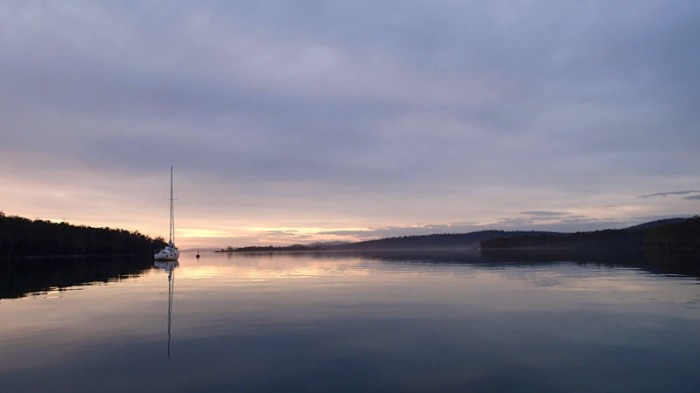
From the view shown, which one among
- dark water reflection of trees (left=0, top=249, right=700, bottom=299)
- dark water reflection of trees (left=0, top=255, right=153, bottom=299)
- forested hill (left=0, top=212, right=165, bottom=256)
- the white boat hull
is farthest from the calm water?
forested hill (left=0, top=212, right=165, bottom=256)

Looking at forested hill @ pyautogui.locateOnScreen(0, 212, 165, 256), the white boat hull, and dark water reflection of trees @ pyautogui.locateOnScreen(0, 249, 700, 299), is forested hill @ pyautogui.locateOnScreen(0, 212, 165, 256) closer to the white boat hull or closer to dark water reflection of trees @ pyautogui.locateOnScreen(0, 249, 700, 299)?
dark water reflection of trees @ pyautogui.locateOnScreen(0, 249, 700, 299)

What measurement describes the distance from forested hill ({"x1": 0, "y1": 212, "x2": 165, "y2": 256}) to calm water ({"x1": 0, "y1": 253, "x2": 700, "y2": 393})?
5268 inches

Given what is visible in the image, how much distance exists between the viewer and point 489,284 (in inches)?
1421

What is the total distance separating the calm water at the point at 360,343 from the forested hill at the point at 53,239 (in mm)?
133810

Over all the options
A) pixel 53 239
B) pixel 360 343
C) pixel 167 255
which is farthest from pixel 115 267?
pixel 53 239

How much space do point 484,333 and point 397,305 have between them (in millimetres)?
8175

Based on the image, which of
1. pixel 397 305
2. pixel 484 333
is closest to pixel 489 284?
pixel 397 305

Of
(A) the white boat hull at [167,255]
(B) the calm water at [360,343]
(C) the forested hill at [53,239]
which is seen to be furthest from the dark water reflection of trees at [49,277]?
(C) the forested hill at [53,239]

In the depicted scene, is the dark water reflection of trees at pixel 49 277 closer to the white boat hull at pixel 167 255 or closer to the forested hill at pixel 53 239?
the white boat hull at pixel 167 255

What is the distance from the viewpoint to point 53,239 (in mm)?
153625

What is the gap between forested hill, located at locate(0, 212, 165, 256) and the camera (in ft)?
450

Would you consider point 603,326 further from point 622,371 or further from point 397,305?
point 397,305

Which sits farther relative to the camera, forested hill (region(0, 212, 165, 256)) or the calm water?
forested hill (region(0, 212, 165, 256))

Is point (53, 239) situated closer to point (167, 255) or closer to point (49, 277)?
point (167, 255)
